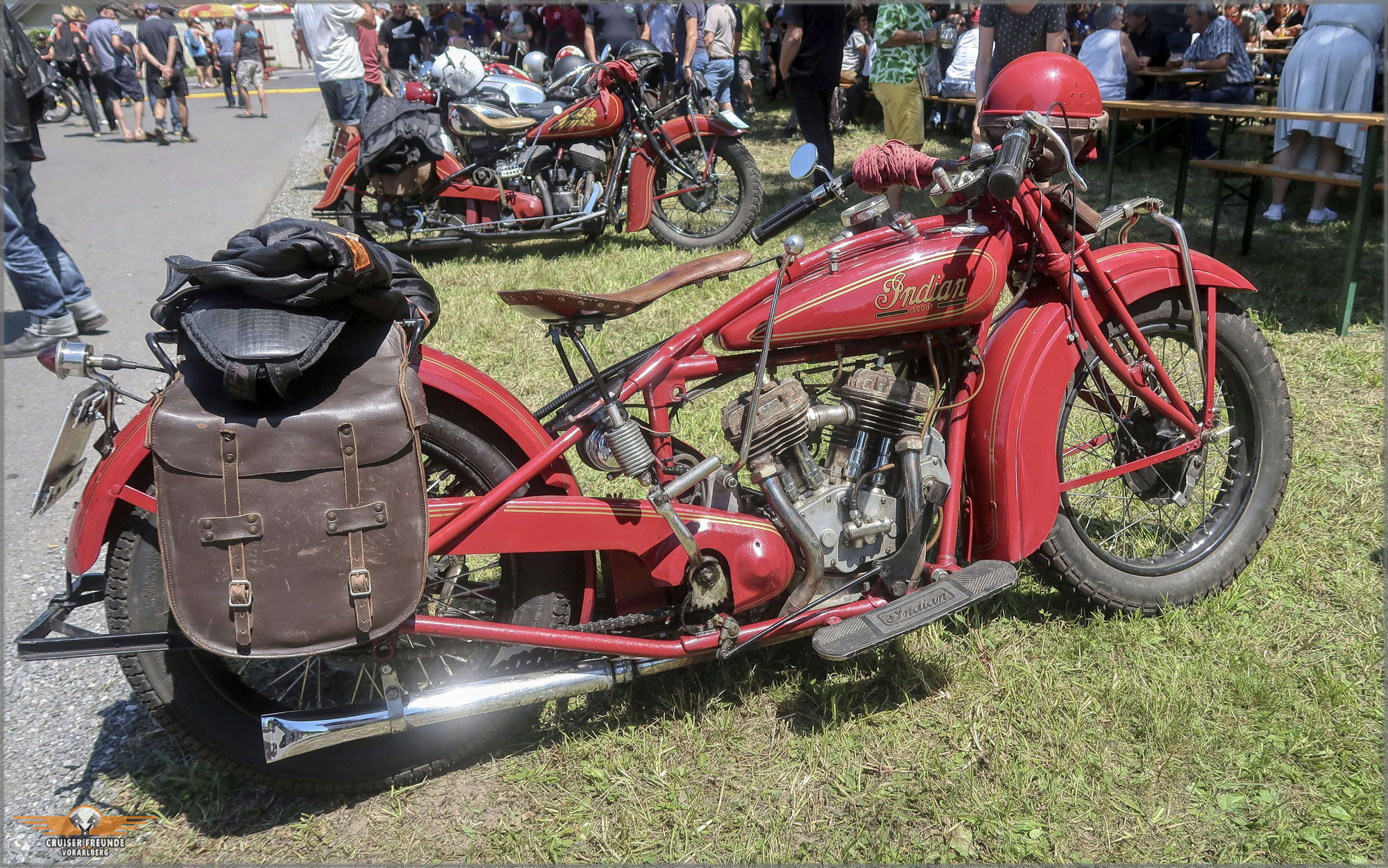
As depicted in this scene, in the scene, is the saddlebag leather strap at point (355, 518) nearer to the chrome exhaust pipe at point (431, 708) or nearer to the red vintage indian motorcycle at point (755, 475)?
the red vintage indian motorcycle at point (755, 475)

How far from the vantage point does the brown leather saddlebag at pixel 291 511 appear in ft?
5.89

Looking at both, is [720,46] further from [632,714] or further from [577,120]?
[632,714]

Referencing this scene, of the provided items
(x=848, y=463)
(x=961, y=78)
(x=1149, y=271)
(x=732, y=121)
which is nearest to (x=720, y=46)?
(x=961, y=78)

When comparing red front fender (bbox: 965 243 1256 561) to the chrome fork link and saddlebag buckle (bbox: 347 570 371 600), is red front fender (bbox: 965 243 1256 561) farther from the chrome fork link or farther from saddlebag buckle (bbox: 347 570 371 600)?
saddlebag buckle (bbox: 347 570 371 600)

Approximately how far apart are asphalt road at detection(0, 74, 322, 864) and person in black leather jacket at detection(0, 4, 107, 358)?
21 centimetres

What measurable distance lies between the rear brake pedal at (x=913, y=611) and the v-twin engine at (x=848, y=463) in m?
0.14

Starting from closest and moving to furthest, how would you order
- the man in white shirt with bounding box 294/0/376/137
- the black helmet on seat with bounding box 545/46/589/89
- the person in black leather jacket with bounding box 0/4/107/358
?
the person in black leather jacket with bounding box 0/4/107/358 → the black helmet on seat with bounding box 545/46/589/89 → the man in white shirt with bounding box 294/0/376/137

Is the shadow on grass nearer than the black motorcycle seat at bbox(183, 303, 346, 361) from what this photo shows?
No

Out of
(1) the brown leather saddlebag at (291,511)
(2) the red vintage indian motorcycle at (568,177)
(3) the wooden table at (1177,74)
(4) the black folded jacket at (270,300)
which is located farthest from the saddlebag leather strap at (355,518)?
(3) the wooden table at (1177,74)

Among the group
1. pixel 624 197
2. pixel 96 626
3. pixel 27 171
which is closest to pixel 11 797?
pixel 96 626

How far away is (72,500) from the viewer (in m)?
3.68

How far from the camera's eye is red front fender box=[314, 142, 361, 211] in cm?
666

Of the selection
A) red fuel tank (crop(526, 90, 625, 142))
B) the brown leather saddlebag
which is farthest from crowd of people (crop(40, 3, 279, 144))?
the brown leather saddlebag

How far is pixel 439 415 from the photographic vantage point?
217 centimetres
